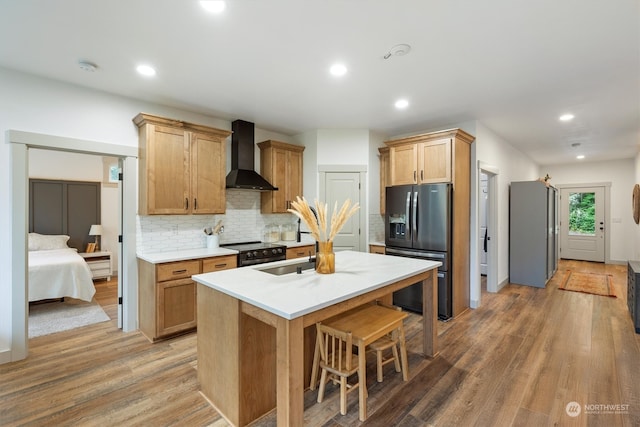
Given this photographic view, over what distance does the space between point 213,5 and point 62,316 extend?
4157 mm

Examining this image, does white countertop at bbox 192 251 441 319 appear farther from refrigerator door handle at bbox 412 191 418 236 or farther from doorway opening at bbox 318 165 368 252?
doorway opening at bbox 318 165 368 252

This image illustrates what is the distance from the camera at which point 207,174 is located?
3.80 meters

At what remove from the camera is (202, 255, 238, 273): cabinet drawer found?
135 inches

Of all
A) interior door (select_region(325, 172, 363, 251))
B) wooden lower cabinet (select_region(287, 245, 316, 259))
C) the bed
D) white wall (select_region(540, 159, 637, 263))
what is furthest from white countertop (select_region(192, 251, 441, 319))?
white wall (select_region(540, 159, 637, 263))

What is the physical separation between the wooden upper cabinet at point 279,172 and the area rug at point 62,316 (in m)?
2.58

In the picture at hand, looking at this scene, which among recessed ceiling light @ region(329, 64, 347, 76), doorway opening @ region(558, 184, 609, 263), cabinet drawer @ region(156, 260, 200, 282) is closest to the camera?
recessed ceiling light @ region(329, 64, 347, 76)

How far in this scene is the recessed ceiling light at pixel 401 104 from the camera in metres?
3.57

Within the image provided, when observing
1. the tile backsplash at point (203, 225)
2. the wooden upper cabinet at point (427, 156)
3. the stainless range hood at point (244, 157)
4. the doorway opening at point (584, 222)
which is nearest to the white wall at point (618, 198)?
the doorway opening at point (584, 222)

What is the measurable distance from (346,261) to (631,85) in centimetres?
340

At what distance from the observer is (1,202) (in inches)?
106

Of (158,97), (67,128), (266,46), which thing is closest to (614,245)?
(266,46)

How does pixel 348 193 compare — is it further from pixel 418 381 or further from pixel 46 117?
pixel 46 117

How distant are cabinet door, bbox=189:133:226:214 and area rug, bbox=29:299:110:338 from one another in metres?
1.88

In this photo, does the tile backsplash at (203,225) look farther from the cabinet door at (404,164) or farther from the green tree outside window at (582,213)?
the green tree outside window at (582,213)
